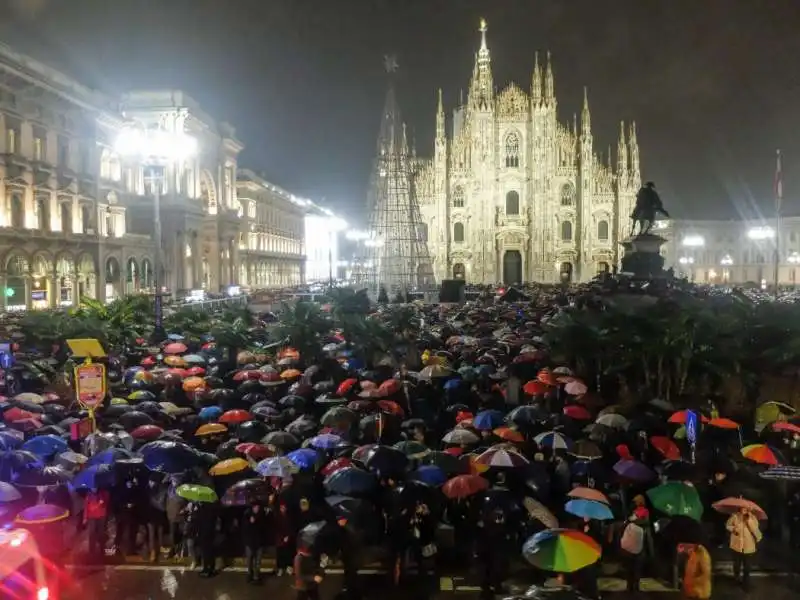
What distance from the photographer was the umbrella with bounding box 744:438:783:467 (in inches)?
412

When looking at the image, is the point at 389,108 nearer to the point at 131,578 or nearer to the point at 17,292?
the point at 17,292

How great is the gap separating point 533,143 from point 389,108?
37.3 meters

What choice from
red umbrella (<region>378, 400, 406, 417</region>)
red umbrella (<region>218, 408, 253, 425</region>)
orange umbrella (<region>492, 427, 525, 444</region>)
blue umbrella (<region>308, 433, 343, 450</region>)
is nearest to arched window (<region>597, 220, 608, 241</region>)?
red umbrella (<region>378, 400, 406, 417</region>)

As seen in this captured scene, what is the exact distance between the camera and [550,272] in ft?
252

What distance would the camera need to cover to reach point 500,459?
394 inches

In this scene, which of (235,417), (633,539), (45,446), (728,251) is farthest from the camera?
(728,251)

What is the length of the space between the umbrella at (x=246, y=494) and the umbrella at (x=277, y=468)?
0.20 metres

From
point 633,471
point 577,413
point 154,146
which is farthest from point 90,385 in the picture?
point 154,146

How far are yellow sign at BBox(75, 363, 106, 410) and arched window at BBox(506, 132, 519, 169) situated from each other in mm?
67932

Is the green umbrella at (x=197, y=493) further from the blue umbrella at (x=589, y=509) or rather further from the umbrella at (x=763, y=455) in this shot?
the umbrella at (x=763, y=455)

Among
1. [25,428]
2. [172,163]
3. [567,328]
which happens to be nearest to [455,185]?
[172,163]

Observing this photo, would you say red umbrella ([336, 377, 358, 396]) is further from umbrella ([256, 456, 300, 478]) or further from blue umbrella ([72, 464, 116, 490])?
blue umbrella ([72, 464, 116, 490])

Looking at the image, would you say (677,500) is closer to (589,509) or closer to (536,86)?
(589,509)

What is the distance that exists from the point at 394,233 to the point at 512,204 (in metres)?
33.3
